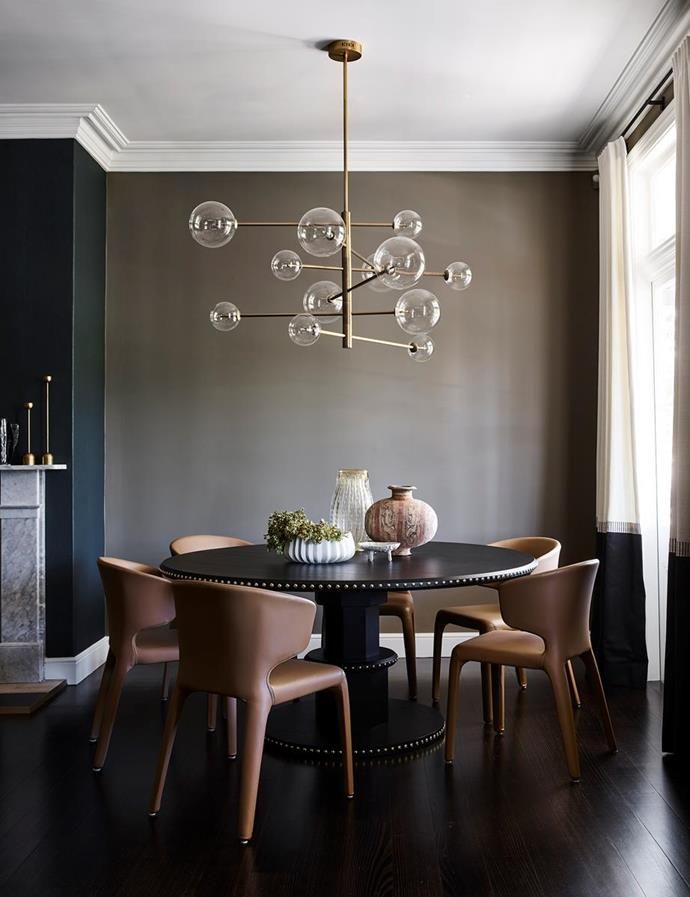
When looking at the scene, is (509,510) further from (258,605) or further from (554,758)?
(258,605)

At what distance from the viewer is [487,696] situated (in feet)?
13.0

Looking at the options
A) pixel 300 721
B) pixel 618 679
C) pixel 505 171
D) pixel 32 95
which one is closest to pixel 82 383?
pixel 32 95

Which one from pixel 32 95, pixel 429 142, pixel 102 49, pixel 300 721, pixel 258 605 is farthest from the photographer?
pixel 429 142

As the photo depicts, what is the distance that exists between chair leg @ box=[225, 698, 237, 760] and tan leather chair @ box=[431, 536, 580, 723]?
43.2 inches

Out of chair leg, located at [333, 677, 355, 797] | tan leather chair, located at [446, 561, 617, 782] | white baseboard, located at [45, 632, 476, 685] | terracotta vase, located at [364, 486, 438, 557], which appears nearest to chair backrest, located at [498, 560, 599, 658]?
tan leather chair, located at [446, 561, 617, 782]

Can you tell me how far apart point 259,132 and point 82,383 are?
5.74ft

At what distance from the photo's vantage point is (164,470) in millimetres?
5367

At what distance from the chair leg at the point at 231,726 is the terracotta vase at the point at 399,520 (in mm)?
888

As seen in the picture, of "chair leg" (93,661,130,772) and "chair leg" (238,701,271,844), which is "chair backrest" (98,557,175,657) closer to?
"chair leg" (93,661,130,772)

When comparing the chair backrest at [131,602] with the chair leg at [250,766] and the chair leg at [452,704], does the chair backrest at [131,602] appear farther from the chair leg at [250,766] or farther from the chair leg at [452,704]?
the chair leg at [452,704]

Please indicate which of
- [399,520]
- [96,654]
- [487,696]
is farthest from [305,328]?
[96,654]

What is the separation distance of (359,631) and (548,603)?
823 mm

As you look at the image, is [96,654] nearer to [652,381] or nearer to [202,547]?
[202,547]

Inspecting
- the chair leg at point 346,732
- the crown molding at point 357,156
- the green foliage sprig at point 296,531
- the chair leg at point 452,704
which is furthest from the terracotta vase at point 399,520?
the crown molding at point 357,156
